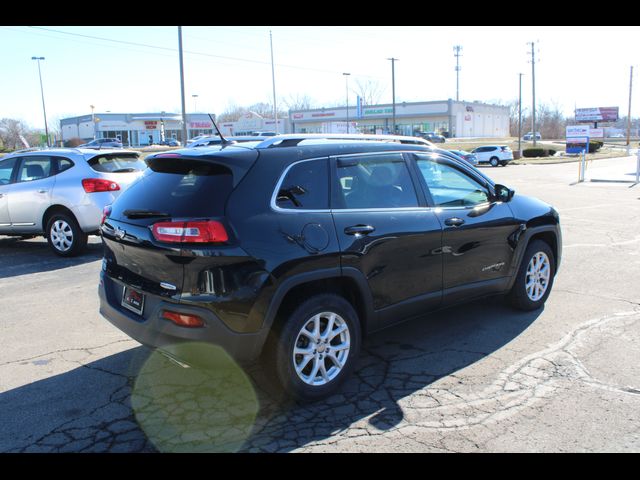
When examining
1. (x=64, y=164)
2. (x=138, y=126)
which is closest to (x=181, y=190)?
(x=64, y=164)

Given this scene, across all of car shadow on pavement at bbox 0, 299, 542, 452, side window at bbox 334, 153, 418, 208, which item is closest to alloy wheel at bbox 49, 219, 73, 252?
car shadow on pavement at bbox 0, 299, 542, 452

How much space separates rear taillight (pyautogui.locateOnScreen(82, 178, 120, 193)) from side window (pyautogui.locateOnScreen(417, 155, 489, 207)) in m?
5.68

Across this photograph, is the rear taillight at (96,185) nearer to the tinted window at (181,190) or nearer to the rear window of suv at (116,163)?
the rear window of suv at (116,163)

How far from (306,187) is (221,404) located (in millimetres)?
1624

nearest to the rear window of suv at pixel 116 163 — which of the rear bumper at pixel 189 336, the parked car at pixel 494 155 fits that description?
the rear bumper at pixel 189 336

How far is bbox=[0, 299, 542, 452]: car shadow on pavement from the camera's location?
132 inches

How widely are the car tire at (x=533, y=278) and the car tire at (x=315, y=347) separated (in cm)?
226

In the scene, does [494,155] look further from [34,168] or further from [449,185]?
[449,185]

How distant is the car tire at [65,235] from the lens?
856 cm

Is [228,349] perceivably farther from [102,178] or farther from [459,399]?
[102,178]

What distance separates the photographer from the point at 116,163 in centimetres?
893

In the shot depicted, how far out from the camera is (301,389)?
374 centimetres

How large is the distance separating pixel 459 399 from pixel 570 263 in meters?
4.91
